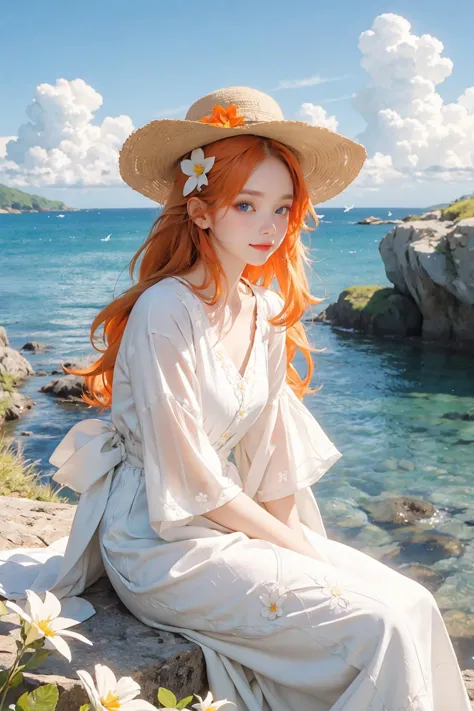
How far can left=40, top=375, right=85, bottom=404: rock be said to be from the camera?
46.6 feet

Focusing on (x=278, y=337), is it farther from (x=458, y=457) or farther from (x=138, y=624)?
(x=458, y=457)

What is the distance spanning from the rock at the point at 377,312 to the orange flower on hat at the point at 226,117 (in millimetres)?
17496

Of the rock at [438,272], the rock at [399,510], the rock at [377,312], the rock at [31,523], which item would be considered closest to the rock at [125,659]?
the rock at [31,523]

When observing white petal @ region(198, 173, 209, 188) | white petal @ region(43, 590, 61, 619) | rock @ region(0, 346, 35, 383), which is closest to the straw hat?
white petal @ region(198, 173, 209, 188)

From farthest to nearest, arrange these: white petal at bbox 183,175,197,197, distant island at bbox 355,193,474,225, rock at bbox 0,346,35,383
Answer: distant island at bbox 355,193,474,225 < rock at bbox 0,346,35,383 < white petal at bbox 183,175,197,197

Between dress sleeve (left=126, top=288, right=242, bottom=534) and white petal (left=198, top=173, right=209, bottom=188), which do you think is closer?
dress sleeve (left=126, top=288, right=242, bottom=534)

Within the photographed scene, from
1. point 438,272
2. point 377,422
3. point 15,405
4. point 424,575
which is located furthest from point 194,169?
point 438,272

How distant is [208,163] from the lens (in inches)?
108

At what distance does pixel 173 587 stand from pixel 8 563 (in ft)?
2.97

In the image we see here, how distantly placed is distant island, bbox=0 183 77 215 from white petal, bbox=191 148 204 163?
18470 centimetres

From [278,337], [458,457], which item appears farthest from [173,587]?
[458,457]

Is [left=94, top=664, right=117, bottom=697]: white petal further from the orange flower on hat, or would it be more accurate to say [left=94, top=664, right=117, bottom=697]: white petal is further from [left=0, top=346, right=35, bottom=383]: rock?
[left=0, top=346, right=35, bottom=383]: rock

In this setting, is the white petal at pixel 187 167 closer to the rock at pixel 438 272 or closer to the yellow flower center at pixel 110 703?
the yellow flower center at pixel 110 703

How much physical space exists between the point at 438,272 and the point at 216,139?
15.2 meters
